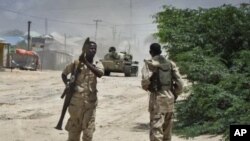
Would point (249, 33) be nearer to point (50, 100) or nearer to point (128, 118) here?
point (128, 118)

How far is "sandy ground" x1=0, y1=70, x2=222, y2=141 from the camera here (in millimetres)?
11406

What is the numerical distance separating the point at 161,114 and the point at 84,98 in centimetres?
115

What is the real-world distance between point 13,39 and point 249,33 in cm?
7527

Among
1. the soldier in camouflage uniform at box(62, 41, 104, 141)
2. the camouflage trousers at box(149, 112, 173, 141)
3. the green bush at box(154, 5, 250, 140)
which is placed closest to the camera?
the camouflage trousers at box(149, 112, 173, 141)

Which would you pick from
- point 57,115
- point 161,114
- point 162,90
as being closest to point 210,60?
point 57,115

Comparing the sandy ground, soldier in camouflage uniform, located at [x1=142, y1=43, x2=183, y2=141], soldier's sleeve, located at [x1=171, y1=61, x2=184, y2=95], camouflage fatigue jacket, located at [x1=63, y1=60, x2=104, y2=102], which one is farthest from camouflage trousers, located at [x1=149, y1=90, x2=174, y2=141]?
the sandy ground

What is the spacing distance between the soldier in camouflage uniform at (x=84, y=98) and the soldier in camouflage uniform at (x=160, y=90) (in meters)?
0.78

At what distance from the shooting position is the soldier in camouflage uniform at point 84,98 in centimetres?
759

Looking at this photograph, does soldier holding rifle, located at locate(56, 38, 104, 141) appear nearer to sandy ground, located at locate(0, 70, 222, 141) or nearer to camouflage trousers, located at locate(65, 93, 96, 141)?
camouflage trousers, located at locate(65, 93, 96, 141)

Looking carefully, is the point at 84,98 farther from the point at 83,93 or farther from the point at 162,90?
the point at 162,90

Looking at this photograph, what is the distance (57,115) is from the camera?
49.9ft

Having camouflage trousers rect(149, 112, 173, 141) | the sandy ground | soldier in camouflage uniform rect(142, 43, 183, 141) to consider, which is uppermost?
soldier in camouflage uniform rect(142, 43, 183, 141)

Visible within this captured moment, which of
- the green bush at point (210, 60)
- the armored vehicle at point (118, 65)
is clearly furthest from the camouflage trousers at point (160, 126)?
the armored vehicle at point (118, 65)

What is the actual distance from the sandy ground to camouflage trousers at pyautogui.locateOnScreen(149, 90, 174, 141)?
342 cm
